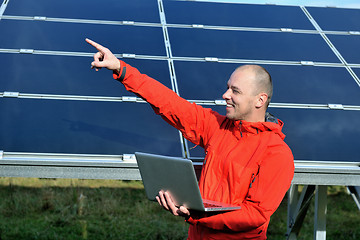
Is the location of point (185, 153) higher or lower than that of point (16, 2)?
lower

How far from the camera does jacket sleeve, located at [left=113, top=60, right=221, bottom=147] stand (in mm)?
4191

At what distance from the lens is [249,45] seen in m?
7.84

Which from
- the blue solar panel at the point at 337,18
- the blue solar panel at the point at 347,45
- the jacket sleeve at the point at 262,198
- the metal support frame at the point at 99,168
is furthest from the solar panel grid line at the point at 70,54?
the jacket sleeve at the point at 262,198

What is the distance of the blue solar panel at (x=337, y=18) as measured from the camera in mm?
Answer: 8734

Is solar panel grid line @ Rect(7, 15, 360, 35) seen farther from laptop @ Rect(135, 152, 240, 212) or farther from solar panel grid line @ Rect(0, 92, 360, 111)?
laptop @ Rect(135, 152, 240, 212)

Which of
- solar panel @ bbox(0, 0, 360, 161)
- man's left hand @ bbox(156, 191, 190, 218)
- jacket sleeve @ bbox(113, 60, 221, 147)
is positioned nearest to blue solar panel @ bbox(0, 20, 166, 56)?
solar panel @ bbox(0, 0, 360, 161)

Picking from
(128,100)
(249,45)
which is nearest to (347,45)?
(249,45)

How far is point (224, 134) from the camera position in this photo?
13.8 ft

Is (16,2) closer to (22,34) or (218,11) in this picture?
(22,34)

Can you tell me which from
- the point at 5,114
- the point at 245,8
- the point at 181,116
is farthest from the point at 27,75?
the point at 245,8

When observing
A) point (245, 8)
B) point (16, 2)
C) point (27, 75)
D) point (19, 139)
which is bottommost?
point (19, 139)

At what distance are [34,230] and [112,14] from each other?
402 centimetres

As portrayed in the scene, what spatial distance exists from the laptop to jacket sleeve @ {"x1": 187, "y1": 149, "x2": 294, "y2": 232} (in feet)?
0.23

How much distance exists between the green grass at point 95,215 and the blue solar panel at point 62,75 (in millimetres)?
3933
